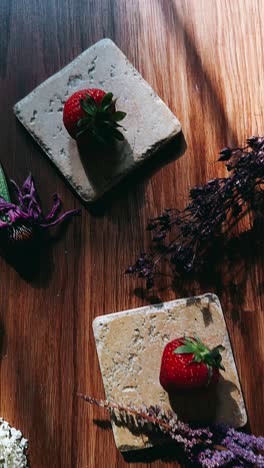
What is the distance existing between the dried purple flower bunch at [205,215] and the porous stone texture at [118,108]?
0.14 m

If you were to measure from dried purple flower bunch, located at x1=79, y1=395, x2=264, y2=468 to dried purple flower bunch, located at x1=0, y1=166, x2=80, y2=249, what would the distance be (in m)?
0.37

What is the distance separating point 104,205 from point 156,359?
0.35 metres

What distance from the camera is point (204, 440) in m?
1.07

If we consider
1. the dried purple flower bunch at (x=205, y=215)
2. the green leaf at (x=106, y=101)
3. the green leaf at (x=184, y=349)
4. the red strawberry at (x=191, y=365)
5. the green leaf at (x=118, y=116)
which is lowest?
the red strawberry at (x=191, y=365)

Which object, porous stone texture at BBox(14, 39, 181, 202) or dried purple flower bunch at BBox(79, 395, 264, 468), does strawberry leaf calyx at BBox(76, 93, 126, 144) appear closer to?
porous stone texture at BBox(14, 39, 181, 202)

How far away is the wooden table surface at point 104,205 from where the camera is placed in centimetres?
115

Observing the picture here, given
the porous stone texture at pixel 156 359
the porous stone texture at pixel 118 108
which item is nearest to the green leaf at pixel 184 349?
the porous stone texture at pixel 156 359

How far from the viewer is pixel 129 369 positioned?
1140 millimetres

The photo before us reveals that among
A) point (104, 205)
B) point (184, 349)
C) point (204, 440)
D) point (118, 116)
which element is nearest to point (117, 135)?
point (118, 116)

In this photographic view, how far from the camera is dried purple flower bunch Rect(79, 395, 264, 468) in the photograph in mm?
1021

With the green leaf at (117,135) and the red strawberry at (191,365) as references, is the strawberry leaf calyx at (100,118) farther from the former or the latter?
the red strawberry at (191,365)

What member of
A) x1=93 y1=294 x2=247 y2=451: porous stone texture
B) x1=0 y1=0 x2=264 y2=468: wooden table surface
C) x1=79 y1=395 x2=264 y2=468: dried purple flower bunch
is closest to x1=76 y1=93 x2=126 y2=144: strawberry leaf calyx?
x1=0 y1=0 x2=264 y2=468: wooden table surface

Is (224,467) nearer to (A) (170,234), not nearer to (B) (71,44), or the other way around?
(A) (170,234)

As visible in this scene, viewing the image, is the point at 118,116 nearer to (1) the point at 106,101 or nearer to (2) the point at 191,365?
(1) the point at 106,101
